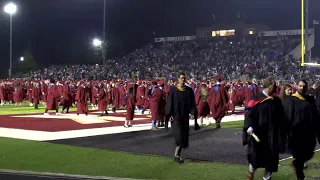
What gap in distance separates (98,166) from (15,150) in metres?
3.15

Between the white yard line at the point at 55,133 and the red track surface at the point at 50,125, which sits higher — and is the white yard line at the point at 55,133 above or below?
below

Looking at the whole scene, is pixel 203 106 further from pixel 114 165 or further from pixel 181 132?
pixel 114 165

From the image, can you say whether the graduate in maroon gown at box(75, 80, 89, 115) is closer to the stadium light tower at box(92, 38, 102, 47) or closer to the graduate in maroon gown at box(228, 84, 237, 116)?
the graduate in maroon gown at box(228, 84, 237, 116)

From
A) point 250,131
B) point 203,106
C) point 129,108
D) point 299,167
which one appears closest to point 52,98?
point 129,108

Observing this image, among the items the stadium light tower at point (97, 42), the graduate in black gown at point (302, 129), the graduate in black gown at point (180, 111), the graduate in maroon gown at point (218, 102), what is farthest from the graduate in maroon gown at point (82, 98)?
the stadium light tower at point (97, 42)

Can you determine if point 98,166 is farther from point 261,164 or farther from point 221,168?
point 261,164

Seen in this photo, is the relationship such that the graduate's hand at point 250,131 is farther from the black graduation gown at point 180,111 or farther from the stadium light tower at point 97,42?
the stadium light tower at point 97,42

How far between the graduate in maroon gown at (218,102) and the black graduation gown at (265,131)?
9.63 m

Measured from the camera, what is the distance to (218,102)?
17047mm

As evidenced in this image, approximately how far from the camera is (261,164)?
7.02 metres

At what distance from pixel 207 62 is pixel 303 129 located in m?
49.9

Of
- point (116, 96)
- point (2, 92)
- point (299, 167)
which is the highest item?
point (2, 92)

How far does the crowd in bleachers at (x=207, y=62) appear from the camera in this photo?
47438 millimetres

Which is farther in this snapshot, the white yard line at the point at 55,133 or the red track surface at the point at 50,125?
the red track surface at the point at 50,125
